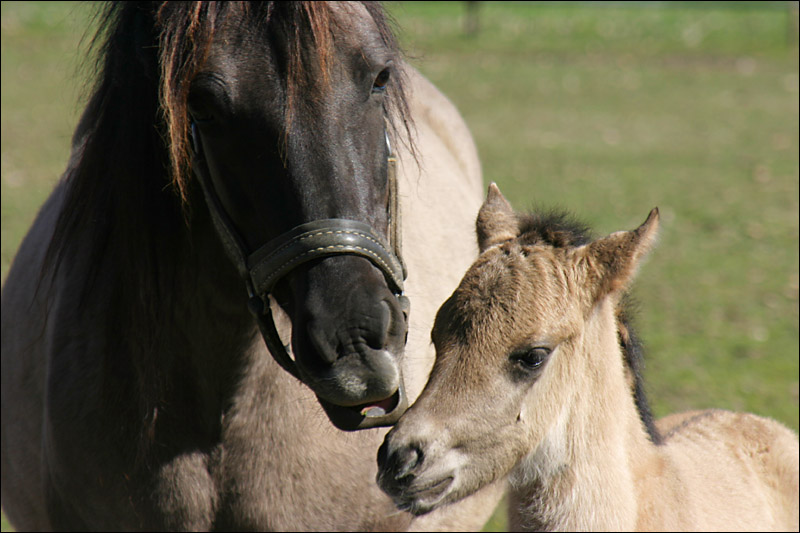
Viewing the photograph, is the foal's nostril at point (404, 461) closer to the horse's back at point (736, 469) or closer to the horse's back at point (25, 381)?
the horse's back at point (736, 469)

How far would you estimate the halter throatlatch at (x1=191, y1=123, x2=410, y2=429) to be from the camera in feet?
6.80

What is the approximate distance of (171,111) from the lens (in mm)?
2105

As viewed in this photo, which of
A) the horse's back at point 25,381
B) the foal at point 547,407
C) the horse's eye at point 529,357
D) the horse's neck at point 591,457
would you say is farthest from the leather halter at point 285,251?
the horse's back at point 25,381

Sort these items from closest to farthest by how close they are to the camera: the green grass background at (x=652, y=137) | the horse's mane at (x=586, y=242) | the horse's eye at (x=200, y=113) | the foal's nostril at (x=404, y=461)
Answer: the horse's eye at (x=200, y=113) < the foal's nostril at (x=404, y=461) < the horse's mane at (x=586, y=242) < the green grass background at (x=652, y=137)

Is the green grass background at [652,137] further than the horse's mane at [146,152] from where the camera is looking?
Yes

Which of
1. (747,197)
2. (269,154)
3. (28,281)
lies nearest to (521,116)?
(747,197)

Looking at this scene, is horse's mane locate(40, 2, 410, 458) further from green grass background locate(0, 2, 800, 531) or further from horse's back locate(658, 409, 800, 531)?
horse's back locate(658, 409, 800, 531)

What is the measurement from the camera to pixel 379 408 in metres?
2.26

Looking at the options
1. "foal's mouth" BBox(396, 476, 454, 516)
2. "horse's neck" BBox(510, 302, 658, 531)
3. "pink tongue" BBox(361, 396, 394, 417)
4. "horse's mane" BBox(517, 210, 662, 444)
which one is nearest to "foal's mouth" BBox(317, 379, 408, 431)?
"pink tongue" BBox(361, 396, 394, 417)

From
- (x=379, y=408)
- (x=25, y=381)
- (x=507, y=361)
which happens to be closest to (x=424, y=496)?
(x=379, y=408)

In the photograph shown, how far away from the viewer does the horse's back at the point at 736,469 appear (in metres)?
2.88

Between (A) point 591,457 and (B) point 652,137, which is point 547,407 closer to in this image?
(A) point 591,457

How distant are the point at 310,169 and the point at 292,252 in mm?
212

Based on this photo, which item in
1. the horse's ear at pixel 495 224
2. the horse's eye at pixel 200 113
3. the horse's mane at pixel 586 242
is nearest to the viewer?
the horse's eye at pixel 200 113
